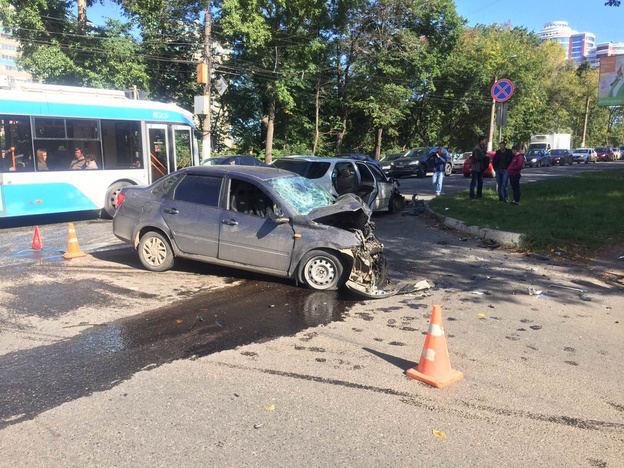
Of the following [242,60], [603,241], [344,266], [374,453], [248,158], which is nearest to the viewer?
[374,453]

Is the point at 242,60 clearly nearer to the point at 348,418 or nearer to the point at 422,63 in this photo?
the point at 422,63

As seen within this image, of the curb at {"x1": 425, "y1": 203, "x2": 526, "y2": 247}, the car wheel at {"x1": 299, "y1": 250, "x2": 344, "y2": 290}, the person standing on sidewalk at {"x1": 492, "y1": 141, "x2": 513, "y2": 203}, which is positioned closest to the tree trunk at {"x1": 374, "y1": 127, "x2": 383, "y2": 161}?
the person standing on sidewalk at {"x1": 492, "y1": 141, "x2": 513, "y2": 203}

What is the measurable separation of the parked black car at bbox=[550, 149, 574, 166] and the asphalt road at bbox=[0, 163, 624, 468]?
4178 cm

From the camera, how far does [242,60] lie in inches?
1117

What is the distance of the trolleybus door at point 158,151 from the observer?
1379 cm

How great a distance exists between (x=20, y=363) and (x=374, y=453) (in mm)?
3255

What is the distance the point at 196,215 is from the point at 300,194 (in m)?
1.56

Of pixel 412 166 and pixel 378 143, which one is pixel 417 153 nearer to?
pixel 412 166

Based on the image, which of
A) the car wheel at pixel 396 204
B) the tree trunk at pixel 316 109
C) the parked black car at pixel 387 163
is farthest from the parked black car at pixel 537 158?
the car wheel at pixel 396 204

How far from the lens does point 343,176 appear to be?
12.0 metres

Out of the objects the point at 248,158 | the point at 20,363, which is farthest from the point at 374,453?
the point at 248,158

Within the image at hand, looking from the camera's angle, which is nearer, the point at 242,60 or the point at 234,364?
the point at 234,364

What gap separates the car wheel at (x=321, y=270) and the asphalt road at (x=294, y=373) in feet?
0.63

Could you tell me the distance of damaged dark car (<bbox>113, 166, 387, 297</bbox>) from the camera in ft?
21.2
